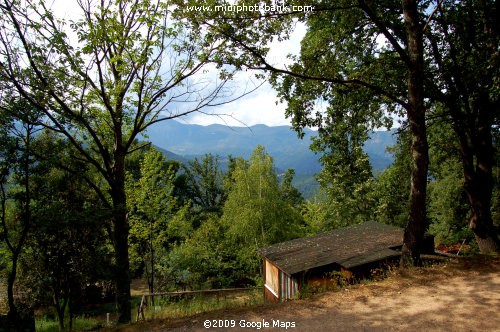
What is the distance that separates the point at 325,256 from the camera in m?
14.7

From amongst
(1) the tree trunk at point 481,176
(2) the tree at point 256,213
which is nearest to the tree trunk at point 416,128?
(1) the tree trunk at point 481,176

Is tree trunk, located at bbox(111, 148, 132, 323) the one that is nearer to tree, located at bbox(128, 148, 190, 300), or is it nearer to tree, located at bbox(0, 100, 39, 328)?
tree, located at bbox(0, 100, 39, 328)

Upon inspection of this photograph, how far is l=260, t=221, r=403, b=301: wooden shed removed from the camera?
13.6 meters

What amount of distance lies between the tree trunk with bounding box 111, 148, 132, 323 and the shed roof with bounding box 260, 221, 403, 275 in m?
7.22

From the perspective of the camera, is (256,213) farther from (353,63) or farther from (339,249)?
(353,63)

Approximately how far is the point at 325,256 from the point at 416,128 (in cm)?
883

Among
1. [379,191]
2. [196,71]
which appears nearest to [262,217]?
[379,191]

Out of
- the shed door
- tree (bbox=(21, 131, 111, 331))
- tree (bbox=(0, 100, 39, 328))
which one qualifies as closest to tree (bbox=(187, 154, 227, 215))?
the shed door

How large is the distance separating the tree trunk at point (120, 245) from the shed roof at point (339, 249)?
722cm

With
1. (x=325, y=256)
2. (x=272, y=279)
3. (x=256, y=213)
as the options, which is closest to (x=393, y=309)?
(x=325, y=256)

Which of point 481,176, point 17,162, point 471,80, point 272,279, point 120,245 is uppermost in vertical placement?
point 471,80

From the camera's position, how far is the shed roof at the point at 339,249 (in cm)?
1368

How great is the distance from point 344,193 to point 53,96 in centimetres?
2421

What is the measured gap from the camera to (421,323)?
4875 millimetres
